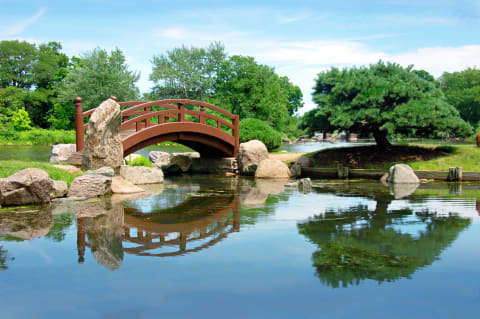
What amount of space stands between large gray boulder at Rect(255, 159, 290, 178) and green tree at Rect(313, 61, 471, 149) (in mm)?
2588

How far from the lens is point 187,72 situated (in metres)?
45.3

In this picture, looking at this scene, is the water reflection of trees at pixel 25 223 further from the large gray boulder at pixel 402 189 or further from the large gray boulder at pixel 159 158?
the large gray boulder at pixel 159 158

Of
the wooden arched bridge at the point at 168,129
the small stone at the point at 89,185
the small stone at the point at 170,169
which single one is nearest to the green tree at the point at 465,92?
the wooden arched bridge at the point at 168,129

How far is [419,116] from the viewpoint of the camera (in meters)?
17.2

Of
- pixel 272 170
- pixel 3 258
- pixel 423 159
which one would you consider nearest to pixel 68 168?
pixel 3 258

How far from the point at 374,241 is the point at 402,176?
936 cm

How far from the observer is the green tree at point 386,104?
1741 cm

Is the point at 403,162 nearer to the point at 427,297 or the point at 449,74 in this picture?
the point at 427,297

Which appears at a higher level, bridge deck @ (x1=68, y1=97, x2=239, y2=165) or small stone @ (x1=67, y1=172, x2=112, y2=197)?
bridge deck @ (x1=68, y1=97, x2=239, y2=165)

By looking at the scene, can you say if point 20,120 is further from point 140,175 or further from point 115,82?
point 140,175

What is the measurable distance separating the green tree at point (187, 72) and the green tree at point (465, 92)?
26.1 meters

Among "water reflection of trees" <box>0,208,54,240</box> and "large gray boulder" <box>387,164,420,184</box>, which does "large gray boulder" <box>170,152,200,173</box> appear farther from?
"water reflection of trees" <box>0,208,54,240</box>

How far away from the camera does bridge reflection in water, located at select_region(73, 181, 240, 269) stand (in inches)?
265

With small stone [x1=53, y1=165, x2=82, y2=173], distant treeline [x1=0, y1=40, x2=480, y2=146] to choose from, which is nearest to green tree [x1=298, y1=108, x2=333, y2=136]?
distant treeline [x1=0, y1=40, x2=480, y2=146]
